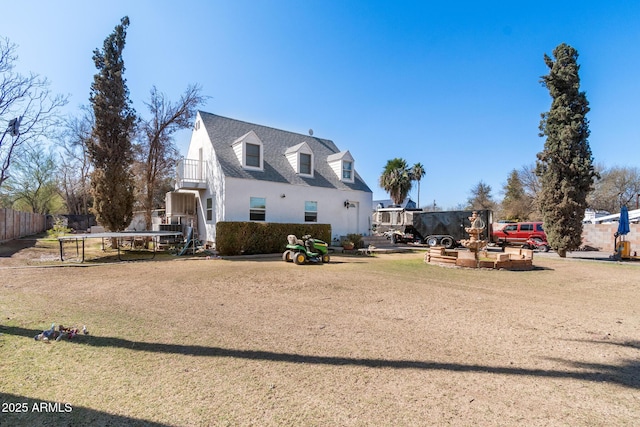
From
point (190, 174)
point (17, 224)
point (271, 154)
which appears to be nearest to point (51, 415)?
point (190, 174)

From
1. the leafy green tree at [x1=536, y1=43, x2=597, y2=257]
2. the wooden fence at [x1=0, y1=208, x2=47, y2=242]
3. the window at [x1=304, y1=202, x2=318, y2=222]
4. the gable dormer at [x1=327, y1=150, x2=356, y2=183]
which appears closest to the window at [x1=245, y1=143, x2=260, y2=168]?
the window at [x1=304, y1=202, x2=318, y2=222]

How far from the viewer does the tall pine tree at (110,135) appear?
15102 mm

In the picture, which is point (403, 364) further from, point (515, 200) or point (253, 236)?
point (515, 200)

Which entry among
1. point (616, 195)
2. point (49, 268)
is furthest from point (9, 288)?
point (616, 195)

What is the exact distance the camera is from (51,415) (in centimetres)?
257

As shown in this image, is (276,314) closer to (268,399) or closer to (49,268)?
(268,399)

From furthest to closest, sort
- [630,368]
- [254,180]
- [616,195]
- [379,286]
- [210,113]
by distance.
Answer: [616,195] → [210,113] → [254,180] → [379,286] → [630,368]

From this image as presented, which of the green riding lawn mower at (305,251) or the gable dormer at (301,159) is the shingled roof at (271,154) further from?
the green riding lawn mower at (305,251)

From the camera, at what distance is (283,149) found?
803 inches

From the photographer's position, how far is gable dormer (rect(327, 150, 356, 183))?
68.5 feet

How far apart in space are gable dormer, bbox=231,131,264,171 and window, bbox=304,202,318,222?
3.51 m

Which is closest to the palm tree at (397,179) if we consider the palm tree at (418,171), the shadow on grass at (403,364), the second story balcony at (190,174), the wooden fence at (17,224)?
the palm tree at (418,171)

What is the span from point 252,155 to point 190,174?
3.86 metres

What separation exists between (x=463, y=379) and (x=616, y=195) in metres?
49.9
